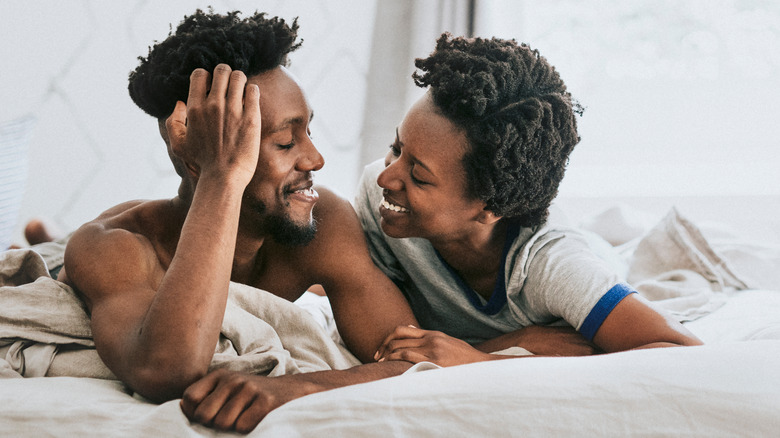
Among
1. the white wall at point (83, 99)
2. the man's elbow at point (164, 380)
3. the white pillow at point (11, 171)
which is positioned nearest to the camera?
the man's elbow at point (164, 380)

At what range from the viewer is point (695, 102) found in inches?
99.8

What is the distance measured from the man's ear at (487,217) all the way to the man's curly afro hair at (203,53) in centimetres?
46

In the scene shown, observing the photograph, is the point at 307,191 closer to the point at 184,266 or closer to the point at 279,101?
the point at 279,101

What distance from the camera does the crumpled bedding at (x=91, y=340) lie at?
0.90 metres

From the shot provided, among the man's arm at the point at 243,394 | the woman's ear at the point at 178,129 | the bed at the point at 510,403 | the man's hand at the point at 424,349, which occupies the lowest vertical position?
the man's hand at the point at 424,349

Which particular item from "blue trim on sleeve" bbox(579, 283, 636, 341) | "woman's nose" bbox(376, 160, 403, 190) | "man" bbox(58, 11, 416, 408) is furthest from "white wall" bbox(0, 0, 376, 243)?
"blue trim on sleeve" bbox(579, 283, 636, 341)

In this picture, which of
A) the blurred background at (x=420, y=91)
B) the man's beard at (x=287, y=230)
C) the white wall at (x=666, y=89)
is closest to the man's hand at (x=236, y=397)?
the man's beard at (x=287, y=230)

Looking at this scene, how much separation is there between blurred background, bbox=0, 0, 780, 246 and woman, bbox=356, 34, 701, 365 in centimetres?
117

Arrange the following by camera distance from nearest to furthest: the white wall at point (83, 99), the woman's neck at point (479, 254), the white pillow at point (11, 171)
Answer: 1. the woman's neck at point (479, 254)
2. the white pillow at point (11, 171)
3. the white wall at point (83, 99)

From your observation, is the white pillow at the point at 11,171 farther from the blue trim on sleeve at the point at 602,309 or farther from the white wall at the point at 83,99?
the blue trim on sleeve at the point at 602,309

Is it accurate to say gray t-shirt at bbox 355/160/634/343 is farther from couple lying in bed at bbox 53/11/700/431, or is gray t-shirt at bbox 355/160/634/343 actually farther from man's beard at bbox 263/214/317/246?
man's beard at bbox 263/214/317/246

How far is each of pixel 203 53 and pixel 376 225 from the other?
1.59 feet

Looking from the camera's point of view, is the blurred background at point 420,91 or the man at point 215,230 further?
the blurred background at point 420,91

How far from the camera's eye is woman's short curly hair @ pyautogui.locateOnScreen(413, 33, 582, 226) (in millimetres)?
1101
